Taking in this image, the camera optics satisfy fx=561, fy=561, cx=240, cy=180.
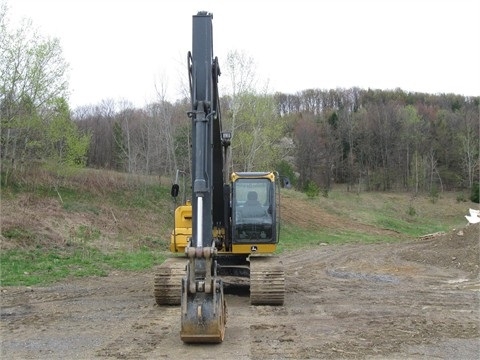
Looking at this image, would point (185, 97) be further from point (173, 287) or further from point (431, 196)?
point (431, 196)

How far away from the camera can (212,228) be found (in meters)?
9.45

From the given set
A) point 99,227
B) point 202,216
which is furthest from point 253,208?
point 99,227

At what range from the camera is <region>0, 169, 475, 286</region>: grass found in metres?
17.6

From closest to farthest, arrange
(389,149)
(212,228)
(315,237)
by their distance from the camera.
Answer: (212,228) < (315,237) < (389,149)

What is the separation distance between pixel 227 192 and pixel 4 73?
18.5m

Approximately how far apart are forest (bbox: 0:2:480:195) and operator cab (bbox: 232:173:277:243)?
2.85 meters

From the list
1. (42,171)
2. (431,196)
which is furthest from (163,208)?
(431,196)

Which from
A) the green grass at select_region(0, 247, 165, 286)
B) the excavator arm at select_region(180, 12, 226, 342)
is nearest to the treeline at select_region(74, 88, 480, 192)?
the green grass at select_region(0, 247, 165, 286)

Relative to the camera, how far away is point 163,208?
32156 millimetres

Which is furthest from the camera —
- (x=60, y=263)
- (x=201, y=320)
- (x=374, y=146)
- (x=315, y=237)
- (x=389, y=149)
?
(x=374, y=146)

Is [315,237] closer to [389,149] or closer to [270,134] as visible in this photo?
[270,134]

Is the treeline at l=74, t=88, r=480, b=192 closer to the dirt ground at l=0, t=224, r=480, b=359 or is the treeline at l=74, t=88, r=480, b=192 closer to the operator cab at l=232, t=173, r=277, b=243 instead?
the dirt ground at l=0, t=224, r=480, b=359

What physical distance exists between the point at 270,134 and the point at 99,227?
16490mm

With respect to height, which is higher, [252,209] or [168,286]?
[252,209]
